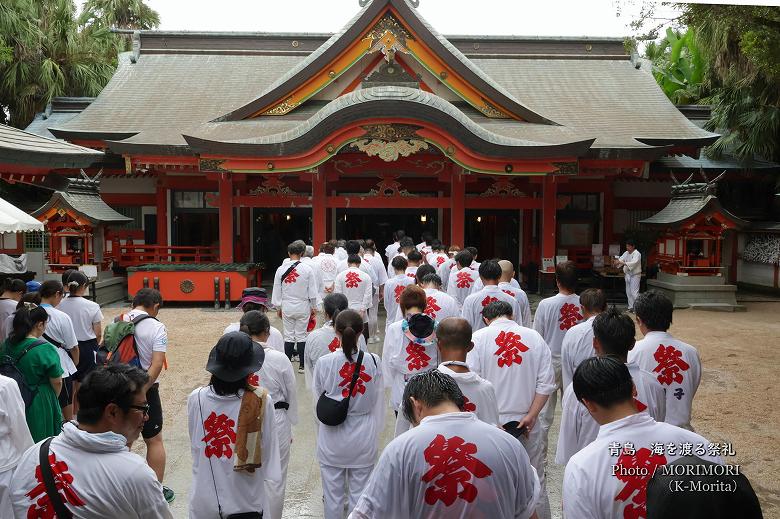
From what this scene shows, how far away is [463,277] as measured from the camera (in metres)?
7.77

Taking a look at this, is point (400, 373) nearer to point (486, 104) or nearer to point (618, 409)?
point (618, 409)

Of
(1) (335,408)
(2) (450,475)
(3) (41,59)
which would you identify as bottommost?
(1) (335,408)

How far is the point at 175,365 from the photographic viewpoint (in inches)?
339

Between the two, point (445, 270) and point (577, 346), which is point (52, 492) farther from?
point (445, 270)

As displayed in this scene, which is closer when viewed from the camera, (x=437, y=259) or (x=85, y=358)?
(x=85, y=358)

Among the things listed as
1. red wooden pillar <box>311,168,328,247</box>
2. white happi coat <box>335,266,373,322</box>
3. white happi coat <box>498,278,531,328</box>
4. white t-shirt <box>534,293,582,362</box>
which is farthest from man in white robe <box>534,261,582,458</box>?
red wooden pillar <box>311,168,328,247</box>

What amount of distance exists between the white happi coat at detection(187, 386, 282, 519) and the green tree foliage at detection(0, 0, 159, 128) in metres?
17.7

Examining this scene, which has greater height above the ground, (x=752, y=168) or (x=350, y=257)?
(x=752, y=168)

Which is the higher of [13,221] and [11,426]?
[13,221]

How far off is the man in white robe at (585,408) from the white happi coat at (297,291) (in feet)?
16.1

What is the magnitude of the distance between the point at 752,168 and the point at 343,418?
16852mm

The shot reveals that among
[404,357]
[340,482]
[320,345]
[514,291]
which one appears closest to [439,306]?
[514,291]

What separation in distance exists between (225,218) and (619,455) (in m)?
12.8

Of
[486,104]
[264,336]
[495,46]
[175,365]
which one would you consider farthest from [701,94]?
[264,336]
